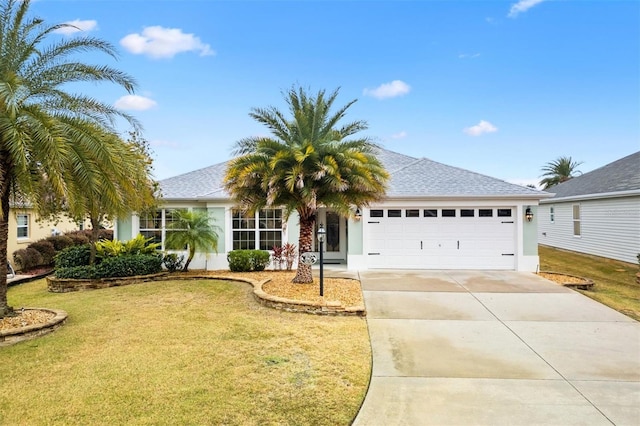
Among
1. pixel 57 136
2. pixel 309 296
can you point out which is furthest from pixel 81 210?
pixel 309 296

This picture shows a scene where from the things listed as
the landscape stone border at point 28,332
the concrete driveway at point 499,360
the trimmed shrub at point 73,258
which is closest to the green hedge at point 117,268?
the trimmed shrub at point 73,258

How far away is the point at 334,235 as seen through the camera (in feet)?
53.5

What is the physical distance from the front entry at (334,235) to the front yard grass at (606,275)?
26.1ft

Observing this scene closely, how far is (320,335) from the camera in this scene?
6.49 meters

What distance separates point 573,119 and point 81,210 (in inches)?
857

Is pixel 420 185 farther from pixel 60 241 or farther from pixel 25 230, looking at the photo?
pixel 25 230

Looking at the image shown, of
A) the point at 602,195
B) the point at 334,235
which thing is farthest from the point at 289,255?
the point at 602,195

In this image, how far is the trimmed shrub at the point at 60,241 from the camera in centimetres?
1800

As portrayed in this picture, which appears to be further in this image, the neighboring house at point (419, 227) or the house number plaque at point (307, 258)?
the neighboring house at point (419, 227)

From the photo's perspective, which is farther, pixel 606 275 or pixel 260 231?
pixel 260 231

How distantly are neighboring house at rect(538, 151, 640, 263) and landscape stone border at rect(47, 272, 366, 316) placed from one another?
47.9ft

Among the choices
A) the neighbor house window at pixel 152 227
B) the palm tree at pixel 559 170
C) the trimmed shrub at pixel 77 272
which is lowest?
the trimmed shrub at pixel 77 272

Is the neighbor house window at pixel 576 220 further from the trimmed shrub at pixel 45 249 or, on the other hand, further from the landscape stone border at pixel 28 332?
the trimmed shrub at pixel 45 249

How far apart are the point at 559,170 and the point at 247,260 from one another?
145 ft
